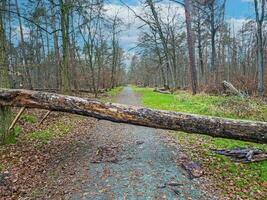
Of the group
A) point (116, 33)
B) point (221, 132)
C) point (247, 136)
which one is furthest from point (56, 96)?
point (116, 33)

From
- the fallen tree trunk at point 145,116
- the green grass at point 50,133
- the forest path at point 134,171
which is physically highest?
the fallen tree trunk at point 145,116

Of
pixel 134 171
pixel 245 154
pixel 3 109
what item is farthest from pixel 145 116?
pixel 3 109

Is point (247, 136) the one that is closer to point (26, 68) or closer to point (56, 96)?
point (56, 96)

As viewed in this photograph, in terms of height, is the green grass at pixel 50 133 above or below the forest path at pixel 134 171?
above

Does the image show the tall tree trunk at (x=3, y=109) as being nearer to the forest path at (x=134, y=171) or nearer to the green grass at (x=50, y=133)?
the green grass at (x=50, y=133)

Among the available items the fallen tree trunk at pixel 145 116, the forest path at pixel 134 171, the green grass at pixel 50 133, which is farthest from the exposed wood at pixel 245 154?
the green grass at pixel 50 133

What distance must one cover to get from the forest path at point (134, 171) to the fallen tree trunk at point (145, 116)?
781 mm

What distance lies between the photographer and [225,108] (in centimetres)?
1271

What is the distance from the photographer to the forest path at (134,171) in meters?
5.17

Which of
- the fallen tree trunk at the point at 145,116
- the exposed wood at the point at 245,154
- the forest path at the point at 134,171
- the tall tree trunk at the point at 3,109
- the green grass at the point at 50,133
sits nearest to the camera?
the forest path at the point at 134,171

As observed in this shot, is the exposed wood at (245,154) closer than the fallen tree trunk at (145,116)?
Yes

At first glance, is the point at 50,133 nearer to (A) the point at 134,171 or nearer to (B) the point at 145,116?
(B) the point at 145,116

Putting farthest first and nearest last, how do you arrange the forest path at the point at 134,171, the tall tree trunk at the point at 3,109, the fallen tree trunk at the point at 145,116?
the tall tree trunk at the point at 3,109 → the fallen tree trunk at the point at 145,116 → the forest path at the point at 134,171

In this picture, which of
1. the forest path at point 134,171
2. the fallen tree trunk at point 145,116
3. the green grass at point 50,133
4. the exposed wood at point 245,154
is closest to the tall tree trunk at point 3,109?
the fallen tree trunk at point 145,116
